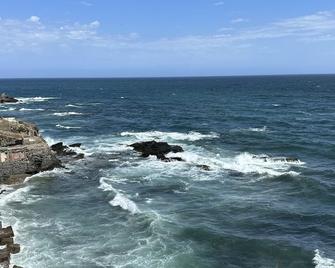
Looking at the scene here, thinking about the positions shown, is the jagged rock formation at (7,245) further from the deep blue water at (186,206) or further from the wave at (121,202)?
the wave at (121,202)

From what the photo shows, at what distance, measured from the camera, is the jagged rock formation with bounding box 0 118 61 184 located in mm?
42438

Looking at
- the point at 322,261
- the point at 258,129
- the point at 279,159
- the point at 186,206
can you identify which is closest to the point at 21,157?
the point at 186,206

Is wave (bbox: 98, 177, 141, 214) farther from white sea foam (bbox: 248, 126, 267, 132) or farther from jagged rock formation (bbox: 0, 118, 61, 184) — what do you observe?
white sea foam (bbox: 248, 126, 267, 132)

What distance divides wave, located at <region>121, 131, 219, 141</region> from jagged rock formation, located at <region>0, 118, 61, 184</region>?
69.4 feet

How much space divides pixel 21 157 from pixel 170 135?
94.9 feet

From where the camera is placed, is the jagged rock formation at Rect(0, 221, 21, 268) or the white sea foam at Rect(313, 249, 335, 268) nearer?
the jagged rock formation at Rect(0, 221, 21, 268)

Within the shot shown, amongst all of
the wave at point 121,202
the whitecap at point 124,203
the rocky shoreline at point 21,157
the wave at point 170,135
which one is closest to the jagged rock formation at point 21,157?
the rocky shoreline at point 21,157

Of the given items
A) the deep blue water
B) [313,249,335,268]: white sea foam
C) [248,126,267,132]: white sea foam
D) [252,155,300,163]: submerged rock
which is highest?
[248,126,267,132]: white sea foam

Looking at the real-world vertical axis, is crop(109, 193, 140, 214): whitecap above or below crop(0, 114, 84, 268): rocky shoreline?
below

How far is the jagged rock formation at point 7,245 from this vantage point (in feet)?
84.9

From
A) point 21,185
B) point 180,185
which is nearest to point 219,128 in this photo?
point 180,185

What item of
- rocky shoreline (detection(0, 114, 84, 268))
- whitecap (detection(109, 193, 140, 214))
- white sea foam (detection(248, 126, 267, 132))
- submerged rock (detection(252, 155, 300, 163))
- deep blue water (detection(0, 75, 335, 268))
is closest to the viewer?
deep blue water (detection(0, 75, 335, 268))

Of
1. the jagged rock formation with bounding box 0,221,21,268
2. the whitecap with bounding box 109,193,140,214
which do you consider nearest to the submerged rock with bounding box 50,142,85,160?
the whitecap with bounding box 109,193,140,214

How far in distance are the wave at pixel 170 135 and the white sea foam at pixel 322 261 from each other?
38138 millimetres
